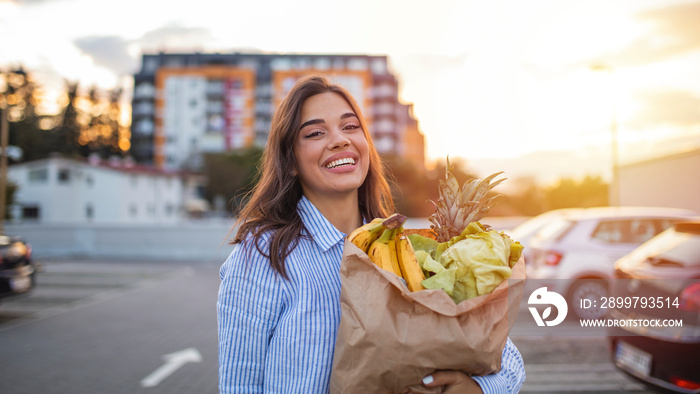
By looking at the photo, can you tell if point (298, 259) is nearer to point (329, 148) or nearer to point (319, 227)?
point (319, 227)

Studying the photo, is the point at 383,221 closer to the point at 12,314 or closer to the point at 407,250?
the point at 407,250

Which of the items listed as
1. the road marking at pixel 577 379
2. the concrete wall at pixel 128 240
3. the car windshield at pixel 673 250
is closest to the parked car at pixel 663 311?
the car windshield at pixel 673 250

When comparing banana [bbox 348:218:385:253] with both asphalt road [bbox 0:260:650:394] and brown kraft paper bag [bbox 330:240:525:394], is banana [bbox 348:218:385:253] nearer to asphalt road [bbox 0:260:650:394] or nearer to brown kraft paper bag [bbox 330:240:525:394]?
brown kraft paper bag [bbox 330:240:525:394]

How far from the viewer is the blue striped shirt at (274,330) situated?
153cm

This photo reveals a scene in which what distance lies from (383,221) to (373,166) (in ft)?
2.90

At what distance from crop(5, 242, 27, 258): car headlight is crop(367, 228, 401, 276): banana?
28.9ft

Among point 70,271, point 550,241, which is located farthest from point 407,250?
point 70,271

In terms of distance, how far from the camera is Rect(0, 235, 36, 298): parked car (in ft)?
26.0

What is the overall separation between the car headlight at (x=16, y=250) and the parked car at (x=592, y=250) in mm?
8937

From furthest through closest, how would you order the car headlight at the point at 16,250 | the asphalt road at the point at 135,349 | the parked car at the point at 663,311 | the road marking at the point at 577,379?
the car headlight at the point at 16,250 < the asphalt road at the point at 135,349 < the road marking at the point at 577,379 < the parked car at the point at 663,311

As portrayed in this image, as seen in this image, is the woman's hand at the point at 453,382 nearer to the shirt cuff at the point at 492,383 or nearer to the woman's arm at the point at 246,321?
the shirt cuff at the point at 492,383

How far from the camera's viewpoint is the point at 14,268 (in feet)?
26.6

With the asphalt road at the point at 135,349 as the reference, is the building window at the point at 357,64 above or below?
above

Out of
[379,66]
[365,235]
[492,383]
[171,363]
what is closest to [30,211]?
[171,363]
